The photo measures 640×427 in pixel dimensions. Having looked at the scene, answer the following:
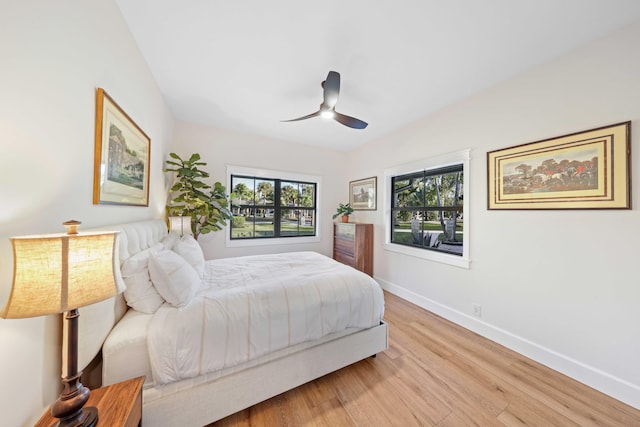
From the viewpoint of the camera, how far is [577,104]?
1723mm

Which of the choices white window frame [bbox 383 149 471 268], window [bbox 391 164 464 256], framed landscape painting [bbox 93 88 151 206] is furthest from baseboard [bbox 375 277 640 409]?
framed landscape painting [bbox 93 88 151 206]

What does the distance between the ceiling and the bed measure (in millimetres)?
1553

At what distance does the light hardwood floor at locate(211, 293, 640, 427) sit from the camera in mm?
1359

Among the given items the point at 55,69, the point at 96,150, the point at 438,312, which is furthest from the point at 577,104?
the point at 96,150

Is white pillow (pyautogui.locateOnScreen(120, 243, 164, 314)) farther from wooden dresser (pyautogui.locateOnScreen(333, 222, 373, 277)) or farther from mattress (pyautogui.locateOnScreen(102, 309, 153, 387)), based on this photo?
wooden dresser (pyautogui.locateOnScreen(333, 222, 373, 277))

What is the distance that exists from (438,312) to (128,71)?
3986mm

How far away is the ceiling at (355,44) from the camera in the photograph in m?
1.42

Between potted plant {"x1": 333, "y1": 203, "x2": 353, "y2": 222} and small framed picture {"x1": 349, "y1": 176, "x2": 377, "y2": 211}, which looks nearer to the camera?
small framed picture {"x1": 349, "y1": 176, "x2": 377, "y2": 211}

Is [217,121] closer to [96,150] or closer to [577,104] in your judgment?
[96,150]

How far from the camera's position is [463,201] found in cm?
251

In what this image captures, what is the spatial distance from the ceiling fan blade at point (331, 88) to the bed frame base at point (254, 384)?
6.88ft

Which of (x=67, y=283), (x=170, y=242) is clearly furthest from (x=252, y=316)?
(x=170, y=242)

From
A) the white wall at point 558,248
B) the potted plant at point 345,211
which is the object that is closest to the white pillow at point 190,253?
the potted plant at point 345,211

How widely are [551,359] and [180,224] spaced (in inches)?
160
